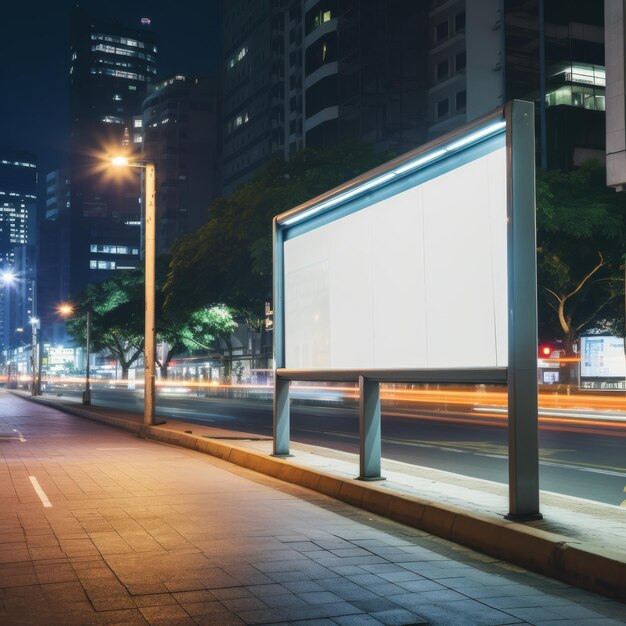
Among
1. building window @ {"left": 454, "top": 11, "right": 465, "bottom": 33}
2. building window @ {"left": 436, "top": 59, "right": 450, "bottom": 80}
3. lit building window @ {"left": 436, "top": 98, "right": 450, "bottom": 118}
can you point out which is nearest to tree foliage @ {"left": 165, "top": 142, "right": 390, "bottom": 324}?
lit building window @ {"left": 436, "top": 98, "right": 450, "bottom": 118}

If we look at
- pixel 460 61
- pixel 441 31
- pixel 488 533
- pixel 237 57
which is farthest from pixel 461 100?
pixel 488 533

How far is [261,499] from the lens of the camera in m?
10.6

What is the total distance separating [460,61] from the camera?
63188 mm

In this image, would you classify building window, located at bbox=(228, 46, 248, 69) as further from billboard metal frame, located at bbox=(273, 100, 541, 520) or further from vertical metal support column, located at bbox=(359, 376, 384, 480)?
billboard metal frame, located at bbox=(273, 100, 541, 520)

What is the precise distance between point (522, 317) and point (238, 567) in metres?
3.42

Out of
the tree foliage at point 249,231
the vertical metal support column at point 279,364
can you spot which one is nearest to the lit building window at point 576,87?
the tree foliage at point 249,231

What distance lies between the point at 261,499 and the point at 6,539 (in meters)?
3.46

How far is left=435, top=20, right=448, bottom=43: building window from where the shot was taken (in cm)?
6469

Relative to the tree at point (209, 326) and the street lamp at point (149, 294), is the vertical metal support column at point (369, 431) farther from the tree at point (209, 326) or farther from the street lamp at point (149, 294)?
the tree at point (209, 326)

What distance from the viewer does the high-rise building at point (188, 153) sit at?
13550cm

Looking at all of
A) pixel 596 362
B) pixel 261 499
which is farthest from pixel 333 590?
pixel 596 362

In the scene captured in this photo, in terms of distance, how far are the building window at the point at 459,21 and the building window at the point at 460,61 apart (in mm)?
1681

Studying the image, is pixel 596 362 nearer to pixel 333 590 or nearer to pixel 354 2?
pixel 333 590

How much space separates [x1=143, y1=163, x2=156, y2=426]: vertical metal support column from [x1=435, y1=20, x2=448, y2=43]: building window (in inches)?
1829
